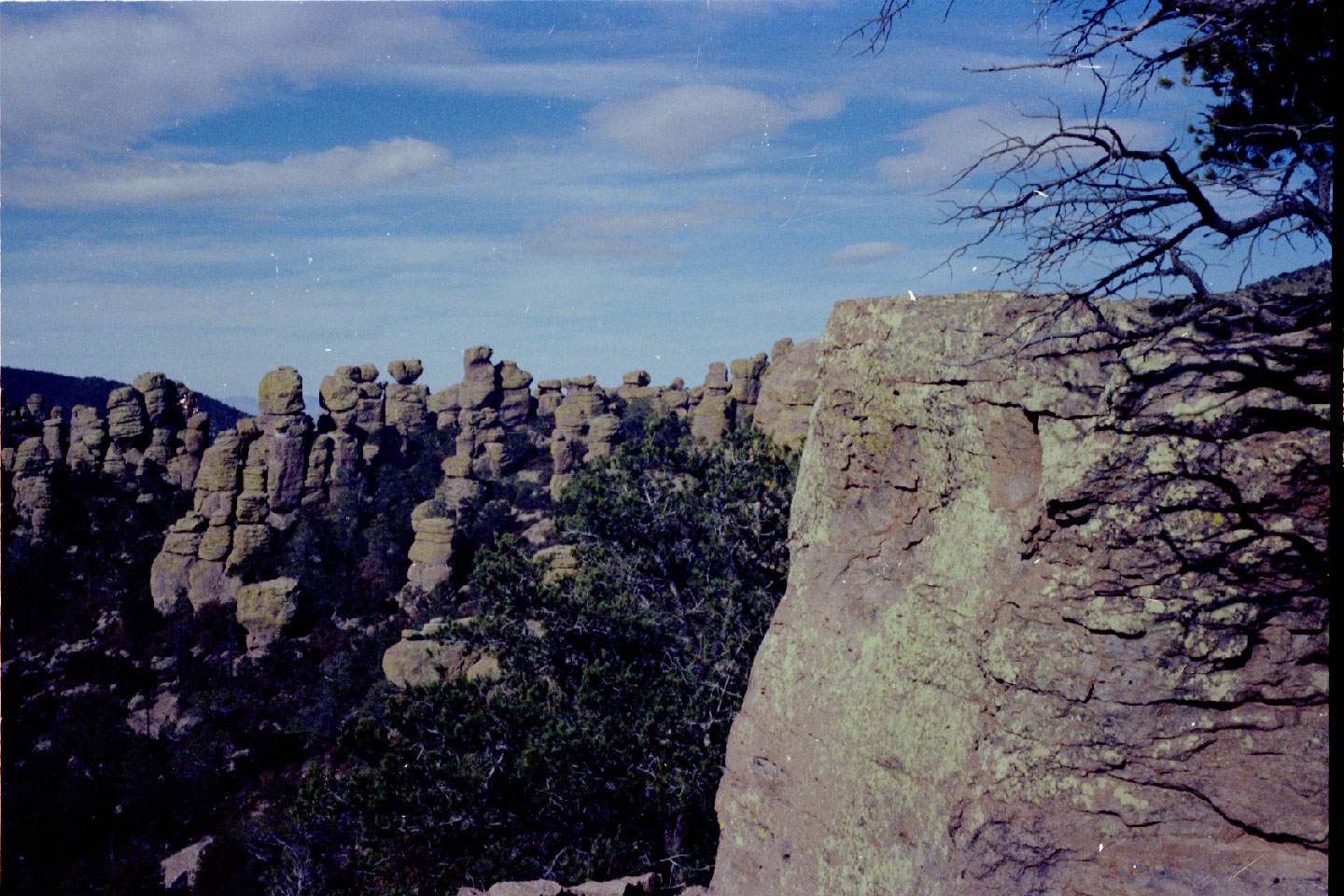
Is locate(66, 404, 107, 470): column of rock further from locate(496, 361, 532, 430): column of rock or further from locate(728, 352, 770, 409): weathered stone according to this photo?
locate(728, 352, 770, 409): weathered stone

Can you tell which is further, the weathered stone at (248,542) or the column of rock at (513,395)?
the column of rock at (513,395)

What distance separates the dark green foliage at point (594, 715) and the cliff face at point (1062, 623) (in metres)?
5.86

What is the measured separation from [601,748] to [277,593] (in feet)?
102

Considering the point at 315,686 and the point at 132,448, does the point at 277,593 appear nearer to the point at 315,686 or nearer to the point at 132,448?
the point at 315,686

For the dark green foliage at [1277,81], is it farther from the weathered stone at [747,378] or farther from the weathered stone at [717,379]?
the weathered stone at [717,379]

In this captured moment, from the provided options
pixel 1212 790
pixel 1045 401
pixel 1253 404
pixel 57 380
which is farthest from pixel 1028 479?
pixel 57 380

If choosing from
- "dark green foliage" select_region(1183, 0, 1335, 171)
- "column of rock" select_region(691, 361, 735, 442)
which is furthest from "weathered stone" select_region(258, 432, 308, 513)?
"dark green foliage" select_region(1183, 0, 1335, 171)

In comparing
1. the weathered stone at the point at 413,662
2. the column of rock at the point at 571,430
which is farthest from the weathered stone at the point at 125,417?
the weathered stone at the point at 413,662

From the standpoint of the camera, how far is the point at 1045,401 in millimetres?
4422

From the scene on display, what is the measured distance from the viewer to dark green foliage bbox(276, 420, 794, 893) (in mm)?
11016

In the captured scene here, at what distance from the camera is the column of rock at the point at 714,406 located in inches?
2298

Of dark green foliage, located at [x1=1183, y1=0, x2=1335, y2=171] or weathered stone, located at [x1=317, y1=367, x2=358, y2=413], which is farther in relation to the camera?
weathered stone, located at [x1=317, y1=367, x2=358, y2=413]

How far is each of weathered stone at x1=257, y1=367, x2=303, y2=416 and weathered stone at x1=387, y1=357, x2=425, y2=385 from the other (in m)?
16.5

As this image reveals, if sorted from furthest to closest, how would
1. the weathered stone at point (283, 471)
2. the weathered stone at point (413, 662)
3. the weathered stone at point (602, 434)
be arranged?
1. the weathered stone at point (602, 434)
2. the weathered stone at point (283, 471)
3. the weathered stone at point (413, 662)
